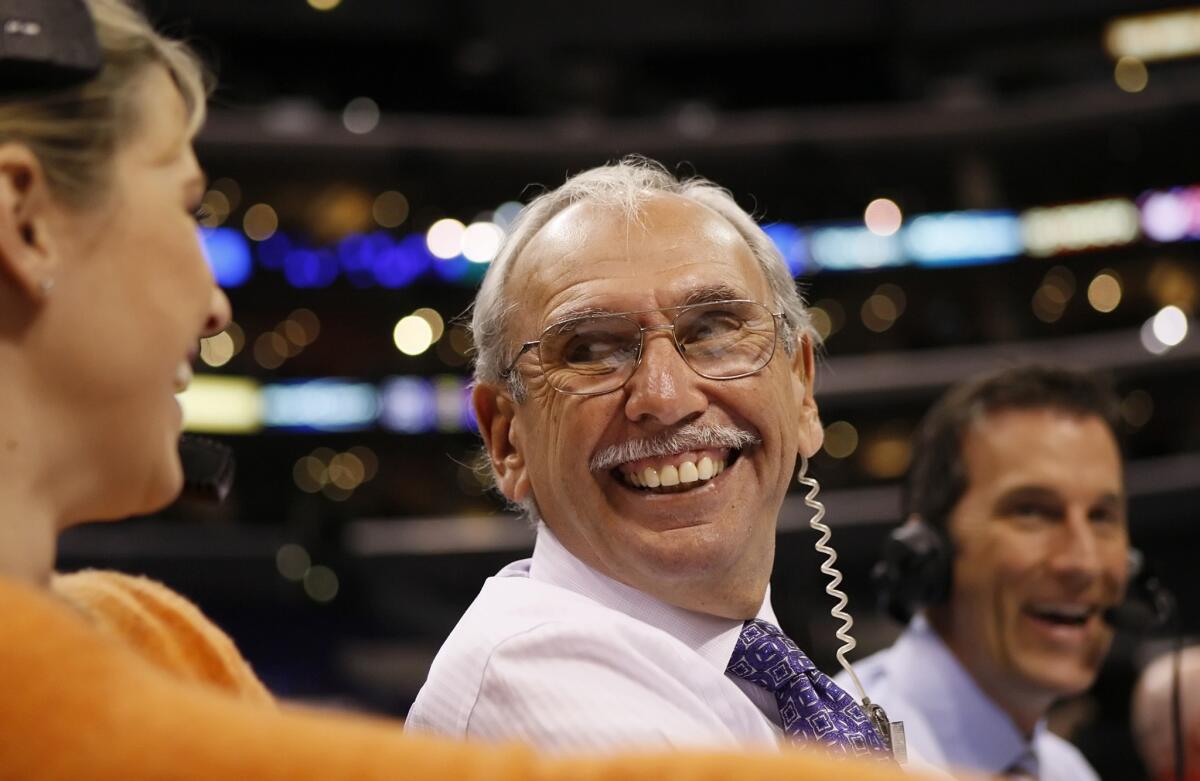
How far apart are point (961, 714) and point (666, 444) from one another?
138 centimetres

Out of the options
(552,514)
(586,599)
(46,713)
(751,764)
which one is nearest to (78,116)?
(46,713)

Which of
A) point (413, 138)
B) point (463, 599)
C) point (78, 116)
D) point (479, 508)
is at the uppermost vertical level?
point (413, 138)

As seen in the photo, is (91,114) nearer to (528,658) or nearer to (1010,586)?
(528,658)

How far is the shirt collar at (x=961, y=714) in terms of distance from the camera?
108 inches

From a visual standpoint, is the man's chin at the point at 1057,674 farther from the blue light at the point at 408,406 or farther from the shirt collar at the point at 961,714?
the blue light at the point at 408,406

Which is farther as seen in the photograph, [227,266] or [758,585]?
[227,266]

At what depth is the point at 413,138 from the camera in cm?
1362

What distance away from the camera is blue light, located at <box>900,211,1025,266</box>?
14.4 metres

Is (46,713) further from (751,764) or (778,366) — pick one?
(778,366)

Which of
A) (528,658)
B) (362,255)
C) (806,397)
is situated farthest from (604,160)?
(528,658)

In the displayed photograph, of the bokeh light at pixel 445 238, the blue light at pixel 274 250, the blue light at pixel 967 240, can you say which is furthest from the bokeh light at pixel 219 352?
the blue light at pixel 967 240

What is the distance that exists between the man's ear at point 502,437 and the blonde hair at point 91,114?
897mm

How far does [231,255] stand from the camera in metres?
13.9

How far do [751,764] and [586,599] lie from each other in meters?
0.98
